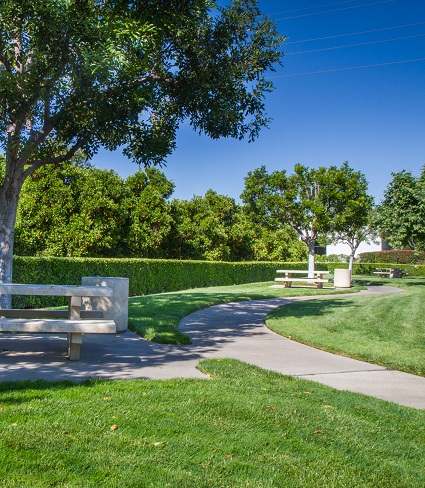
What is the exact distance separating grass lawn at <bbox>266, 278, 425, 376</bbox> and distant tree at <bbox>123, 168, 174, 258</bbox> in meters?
9.26

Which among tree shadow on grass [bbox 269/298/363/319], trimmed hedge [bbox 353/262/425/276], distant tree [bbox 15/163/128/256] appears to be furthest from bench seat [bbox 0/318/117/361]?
trimmed hedge [bbox 353/262/425/276]

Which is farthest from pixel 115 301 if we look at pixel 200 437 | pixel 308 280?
pixel 308 280

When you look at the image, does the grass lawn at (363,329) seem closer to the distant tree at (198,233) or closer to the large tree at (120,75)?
the large tree at (120,75)

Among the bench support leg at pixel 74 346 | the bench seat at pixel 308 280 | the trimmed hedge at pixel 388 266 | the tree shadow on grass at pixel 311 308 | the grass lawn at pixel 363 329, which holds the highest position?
the trimmed hedge at pixel 388 266

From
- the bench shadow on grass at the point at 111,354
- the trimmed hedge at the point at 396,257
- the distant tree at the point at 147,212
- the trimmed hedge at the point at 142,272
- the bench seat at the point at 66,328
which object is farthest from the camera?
the trimmed hedge at the point at 396,257

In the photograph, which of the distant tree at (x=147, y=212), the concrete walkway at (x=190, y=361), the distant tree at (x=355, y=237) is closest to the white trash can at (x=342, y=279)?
the distant tree at (x=147, y=212)

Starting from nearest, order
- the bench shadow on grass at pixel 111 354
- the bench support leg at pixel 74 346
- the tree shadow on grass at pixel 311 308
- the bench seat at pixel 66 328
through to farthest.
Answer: the bench shadow on grass at pixel 111 354
the bench seat at pixel 66 328
the bench support leg at pixel 74 346
the tree shadow on grass at pixel 311 308

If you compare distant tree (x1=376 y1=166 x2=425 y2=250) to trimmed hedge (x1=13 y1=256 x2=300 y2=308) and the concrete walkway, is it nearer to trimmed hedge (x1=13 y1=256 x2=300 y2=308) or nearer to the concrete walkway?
trimmed hedge (x1=13 y1=256 x2=300 y2=308)

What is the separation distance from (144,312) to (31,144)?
4236 mm

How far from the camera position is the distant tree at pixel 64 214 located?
18.5 metres

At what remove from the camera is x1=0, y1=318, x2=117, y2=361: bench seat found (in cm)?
568

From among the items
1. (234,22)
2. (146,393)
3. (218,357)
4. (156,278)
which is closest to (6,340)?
(218,357)

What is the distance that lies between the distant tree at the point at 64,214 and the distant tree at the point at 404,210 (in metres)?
12.6

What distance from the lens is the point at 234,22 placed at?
936 centimetres
